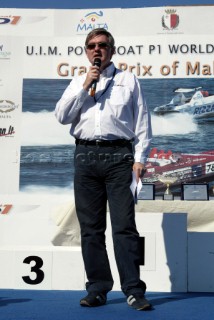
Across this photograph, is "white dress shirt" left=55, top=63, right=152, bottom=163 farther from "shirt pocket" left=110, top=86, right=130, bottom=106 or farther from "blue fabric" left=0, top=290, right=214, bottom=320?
"blue fabric" left=0, top=290, right=214, bottom=320

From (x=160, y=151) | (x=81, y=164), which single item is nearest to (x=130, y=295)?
(x=81, y=164)

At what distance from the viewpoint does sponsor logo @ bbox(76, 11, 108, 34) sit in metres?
4.68

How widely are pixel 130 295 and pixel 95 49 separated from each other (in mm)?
1000

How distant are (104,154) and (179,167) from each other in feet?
8.85

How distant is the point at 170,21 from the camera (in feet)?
15.3

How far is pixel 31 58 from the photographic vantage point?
470cm

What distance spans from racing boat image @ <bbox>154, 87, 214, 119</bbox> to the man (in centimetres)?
269

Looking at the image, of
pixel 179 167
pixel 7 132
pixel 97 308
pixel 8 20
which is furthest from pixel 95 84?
pixel 8 20

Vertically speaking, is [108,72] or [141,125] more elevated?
[108,72]

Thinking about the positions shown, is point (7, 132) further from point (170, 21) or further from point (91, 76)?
point (91, 76)

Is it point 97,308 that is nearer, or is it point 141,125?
point 97,308

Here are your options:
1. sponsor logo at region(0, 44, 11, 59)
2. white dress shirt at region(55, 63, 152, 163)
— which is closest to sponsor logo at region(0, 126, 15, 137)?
sponsor logo at region(0, 44, 11, 59)

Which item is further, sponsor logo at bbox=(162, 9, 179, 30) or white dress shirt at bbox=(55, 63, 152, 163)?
sponsor logo at bbox=(162, 9, 179, 30)

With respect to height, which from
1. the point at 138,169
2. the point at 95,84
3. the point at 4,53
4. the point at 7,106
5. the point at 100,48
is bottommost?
the point at 138,169
